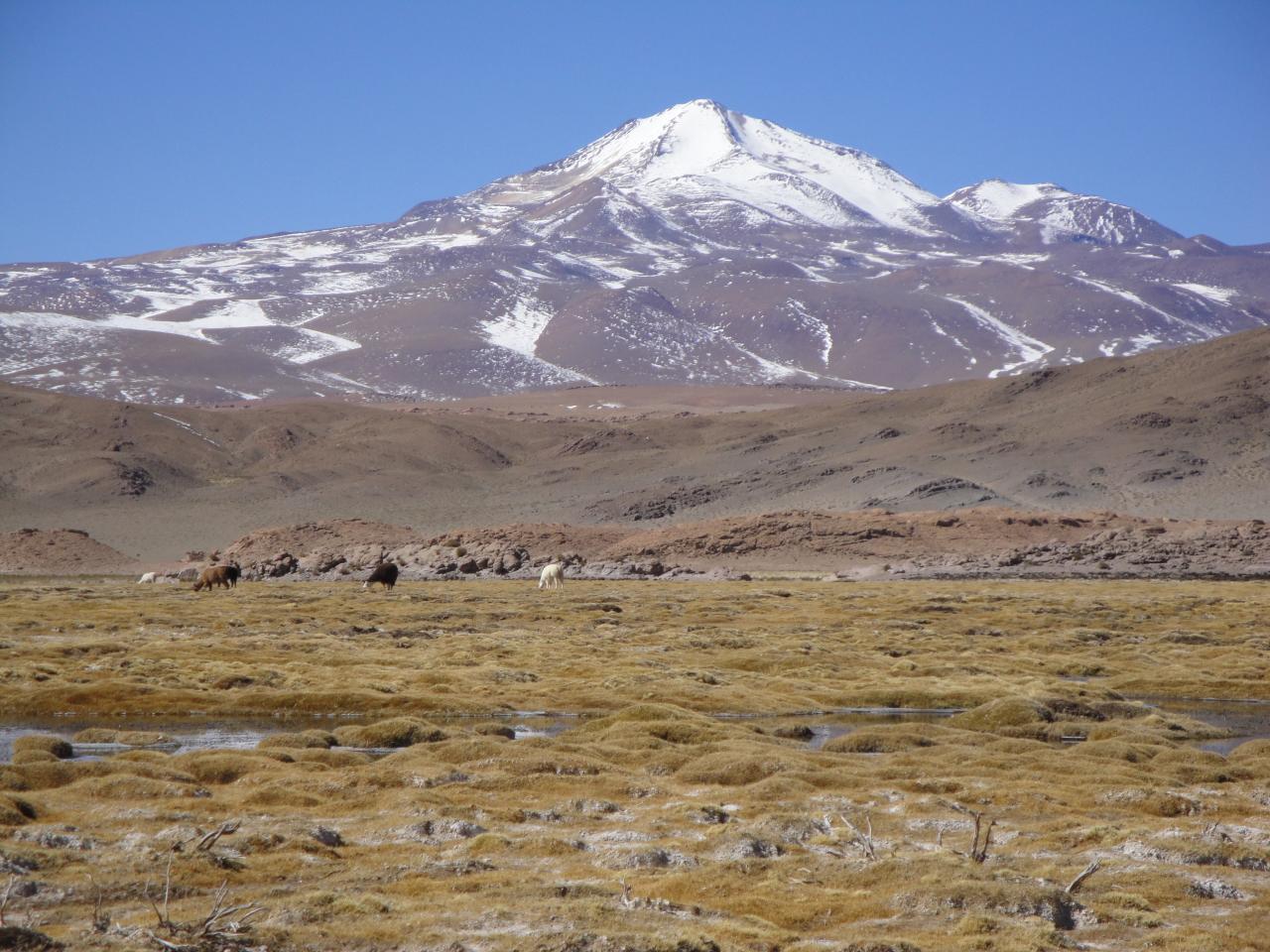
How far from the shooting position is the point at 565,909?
1428cm

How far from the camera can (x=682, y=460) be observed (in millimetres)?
141250

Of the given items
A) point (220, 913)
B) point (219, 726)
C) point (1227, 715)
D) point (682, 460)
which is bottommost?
point (219, 726)

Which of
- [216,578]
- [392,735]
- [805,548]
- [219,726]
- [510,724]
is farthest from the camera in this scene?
[805,548]

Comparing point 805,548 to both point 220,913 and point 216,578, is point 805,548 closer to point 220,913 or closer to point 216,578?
point 216,578

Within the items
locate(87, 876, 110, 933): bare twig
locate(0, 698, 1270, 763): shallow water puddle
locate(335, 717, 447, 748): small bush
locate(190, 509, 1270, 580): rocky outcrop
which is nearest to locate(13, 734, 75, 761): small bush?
locate(0, 698, 1270, 763): shallow water puddle

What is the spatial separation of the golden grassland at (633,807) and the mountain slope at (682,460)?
235 ft

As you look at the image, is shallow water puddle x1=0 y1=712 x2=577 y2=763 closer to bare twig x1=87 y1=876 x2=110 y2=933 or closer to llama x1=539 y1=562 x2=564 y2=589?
bare twig x1=87 y1=876 x2=110 y2=933

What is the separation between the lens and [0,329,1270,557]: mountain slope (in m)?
113

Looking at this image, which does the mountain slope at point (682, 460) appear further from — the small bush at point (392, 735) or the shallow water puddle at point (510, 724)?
the small bush at point (392, 735)

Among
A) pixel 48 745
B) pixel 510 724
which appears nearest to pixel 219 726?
pixel 510 724

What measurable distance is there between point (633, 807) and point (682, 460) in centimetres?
12122

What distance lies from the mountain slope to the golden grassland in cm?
7175

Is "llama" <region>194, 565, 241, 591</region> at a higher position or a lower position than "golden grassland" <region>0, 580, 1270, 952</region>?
higher

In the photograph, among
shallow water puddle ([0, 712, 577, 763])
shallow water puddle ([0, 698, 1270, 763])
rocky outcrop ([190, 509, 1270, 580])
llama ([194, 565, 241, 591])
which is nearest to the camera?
shallow water puddle ([0, 712, 577, 763])
